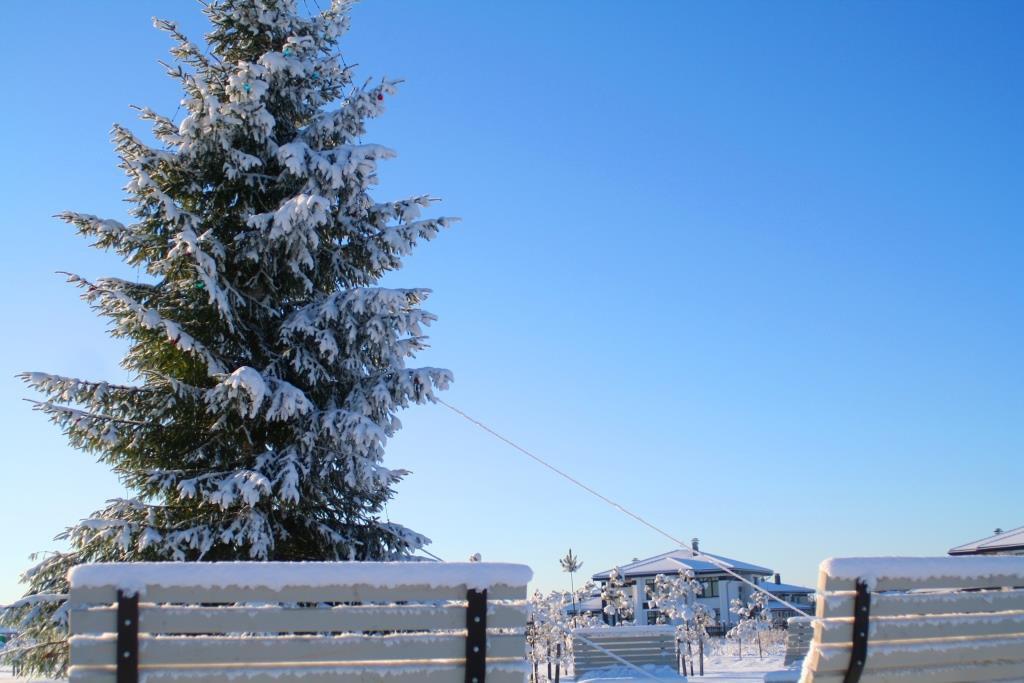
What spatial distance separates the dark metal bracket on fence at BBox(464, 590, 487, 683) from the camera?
135 inches

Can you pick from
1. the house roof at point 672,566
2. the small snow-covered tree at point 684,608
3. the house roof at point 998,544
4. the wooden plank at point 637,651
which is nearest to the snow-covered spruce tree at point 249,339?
the wooden plank at point 637,651

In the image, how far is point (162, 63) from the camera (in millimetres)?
10445

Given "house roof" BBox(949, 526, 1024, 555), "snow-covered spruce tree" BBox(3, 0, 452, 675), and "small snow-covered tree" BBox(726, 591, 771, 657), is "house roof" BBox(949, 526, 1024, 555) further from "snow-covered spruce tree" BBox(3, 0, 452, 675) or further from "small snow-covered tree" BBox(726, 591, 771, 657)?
"snow-covered spruce tree" BBox(3, 0, 452, 675)

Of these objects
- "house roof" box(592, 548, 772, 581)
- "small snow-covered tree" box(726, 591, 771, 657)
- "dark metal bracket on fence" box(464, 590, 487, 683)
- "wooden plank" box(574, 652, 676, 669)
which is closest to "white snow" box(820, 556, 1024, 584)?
"dark metal bracket on fence" box(464, 590, 487, 683)

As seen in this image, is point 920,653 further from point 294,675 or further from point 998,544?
point 998,544

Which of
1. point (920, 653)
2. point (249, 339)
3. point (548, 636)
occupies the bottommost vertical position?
point (548, 636)

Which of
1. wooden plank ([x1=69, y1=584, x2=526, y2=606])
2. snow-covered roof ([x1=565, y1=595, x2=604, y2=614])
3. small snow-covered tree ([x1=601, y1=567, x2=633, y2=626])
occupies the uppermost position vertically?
wooden plank ([x1=69, y1=584, x2=526, y2=606])

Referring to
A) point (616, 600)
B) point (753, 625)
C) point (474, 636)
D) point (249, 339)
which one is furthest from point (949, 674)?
point (753, 625)

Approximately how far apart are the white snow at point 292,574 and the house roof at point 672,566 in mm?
66718

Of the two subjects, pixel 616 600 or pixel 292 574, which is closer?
pixel 292 574

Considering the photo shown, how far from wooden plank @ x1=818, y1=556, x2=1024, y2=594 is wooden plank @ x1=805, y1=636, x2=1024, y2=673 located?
27 centimetres

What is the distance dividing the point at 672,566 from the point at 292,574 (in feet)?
234

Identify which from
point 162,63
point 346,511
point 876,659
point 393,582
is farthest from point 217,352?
point 876,659

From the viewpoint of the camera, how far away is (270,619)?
3.20 metres
